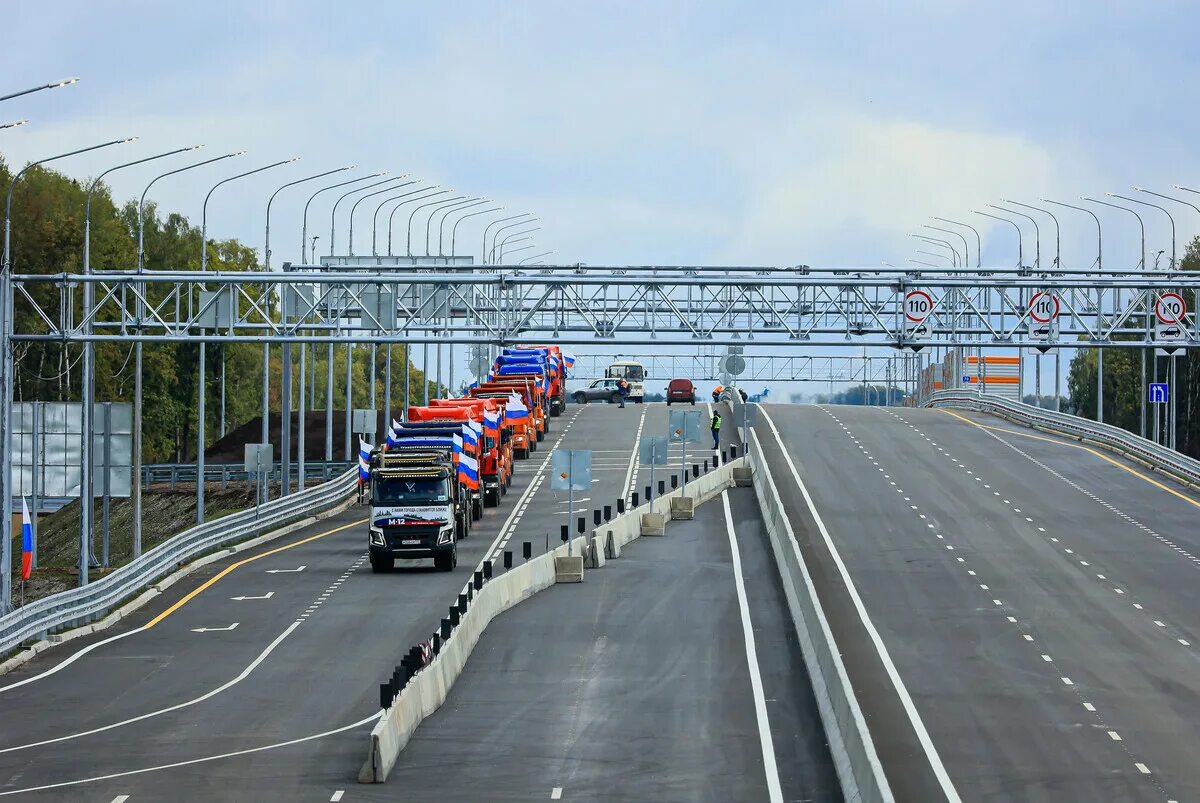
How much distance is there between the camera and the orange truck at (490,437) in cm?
6006

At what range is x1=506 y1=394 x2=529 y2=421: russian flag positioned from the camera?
7344cm

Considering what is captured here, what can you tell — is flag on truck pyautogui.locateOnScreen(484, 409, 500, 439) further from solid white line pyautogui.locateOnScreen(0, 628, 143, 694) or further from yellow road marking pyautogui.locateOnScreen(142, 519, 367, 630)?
solid white line pyautogui.locateOnScreen(0, 628, 143, 694)

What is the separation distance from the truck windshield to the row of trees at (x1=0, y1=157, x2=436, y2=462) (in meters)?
33.0

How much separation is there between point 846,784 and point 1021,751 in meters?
3.98

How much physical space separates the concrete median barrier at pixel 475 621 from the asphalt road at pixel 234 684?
66 cm

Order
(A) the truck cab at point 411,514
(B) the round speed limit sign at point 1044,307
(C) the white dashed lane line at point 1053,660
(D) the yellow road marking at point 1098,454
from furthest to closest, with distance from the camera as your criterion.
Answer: (D) the yellow road marking at point 1098,454 < (B) the round speed limit sign at point 1044,307 < (A) the truck cab at point 411,514 < (C) the white dashed lane line at point 1053,660

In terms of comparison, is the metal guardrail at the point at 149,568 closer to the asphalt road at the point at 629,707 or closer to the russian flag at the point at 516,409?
the asphalt road at the point at 629,707

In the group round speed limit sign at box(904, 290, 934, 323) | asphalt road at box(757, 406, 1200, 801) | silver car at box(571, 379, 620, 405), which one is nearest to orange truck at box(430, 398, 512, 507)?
asphalt road at box(757, 406, 1200, 801)

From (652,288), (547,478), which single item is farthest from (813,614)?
(547,478)

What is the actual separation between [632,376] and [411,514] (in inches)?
2652

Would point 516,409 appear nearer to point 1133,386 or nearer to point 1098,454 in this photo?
point 1098,454

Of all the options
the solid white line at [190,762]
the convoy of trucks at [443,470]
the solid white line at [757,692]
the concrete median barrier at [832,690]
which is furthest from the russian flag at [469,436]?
the solid white line at [190,762]

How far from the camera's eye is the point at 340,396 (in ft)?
616

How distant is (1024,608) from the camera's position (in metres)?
39.7
